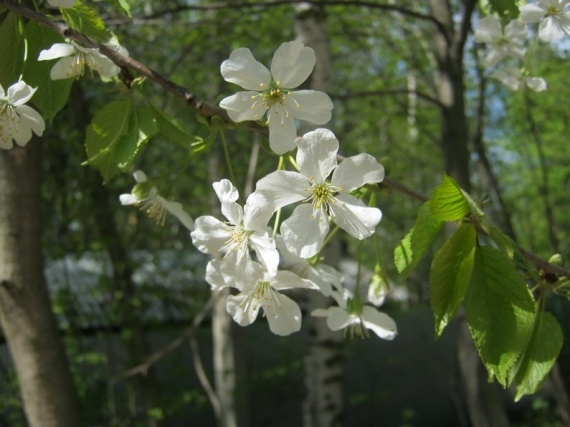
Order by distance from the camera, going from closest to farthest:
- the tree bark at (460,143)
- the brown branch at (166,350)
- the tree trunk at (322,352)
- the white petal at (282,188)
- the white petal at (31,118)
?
1. the white petal at (282,188)
2. the white petal at (31,118)
3. the tree bark at (460,143)
4. the brown branch at (166,350)
5. the tree trunk at (322,352)

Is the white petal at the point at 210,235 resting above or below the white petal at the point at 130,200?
below

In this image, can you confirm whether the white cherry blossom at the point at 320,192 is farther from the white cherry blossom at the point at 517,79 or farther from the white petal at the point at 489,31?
the white cherry blossom at the point at 517,79

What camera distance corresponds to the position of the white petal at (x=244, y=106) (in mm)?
903

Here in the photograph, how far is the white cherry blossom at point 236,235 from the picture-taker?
90 centimetres

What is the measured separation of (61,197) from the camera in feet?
14.7

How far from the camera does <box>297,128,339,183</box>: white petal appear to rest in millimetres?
883

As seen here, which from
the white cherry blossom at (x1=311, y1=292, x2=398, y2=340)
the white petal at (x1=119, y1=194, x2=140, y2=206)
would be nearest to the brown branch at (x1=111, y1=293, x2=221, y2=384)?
the white cherry blossom at (x1=311, y1=292, x2=398, y2=340)

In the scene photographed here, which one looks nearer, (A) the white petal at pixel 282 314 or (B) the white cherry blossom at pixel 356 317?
(A) the white petal at pixel 282 314

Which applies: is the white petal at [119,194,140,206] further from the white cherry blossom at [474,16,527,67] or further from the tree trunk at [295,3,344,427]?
the tree trunk at [295,3,344,427]

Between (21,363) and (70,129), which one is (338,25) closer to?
(70,129)

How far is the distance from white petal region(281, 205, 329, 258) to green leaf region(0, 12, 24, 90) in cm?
47

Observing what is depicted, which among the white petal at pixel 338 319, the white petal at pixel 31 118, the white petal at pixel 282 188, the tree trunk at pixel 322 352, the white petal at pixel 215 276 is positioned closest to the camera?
the white petal at pixel 282 188

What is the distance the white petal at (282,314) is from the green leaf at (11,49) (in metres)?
0.51

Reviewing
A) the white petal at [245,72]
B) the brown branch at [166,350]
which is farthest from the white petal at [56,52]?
the brown branch at [166,350]
